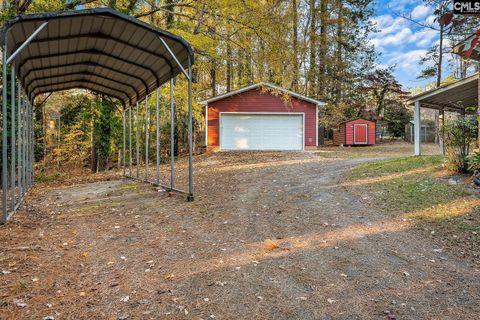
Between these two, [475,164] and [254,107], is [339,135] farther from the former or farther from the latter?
[475,164]

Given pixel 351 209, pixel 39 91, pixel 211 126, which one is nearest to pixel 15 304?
pixel 351 209

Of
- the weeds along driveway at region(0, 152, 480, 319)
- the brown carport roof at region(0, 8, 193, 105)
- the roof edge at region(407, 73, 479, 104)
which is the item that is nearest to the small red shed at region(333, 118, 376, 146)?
the roof edge at region(407, 73, 479, 104)

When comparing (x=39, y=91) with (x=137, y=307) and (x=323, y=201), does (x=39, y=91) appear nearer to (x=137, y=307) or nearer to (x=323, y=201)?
(x=323, y=201)

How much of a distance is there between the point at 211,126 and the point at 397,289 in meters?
15.8

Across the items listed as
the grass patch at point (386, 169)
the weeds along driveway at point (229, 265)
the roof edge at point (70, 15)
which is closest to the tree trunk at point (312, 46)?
the grass patch at point (386, 169)

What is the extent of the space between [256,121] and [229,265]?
14965 mm

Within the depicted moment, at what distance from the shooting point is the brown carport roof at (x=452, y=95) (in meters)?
10.5

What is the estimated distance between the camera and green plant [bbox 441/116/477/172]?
7.55 metres

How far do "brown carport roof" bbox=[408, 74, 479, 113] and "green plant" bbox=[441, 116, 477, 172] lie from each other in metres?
2.52

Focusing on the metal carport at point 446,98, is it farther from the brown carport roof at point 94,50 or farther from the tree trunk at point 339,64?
the tree trunk at point 339,64

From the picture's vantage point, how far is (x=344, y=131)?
24.9 meters

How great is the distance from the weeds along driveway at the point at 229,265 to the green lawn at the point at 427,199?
400 mm

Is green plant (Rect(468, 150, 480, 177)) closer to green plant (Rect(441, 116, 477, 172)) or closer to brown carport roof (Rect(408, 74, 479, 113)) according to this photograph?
green plant (Rect(441, 116, 477, 172))

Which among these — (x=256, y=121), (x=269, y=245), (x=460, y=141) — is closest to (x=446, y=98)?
(x=460, y=141)
